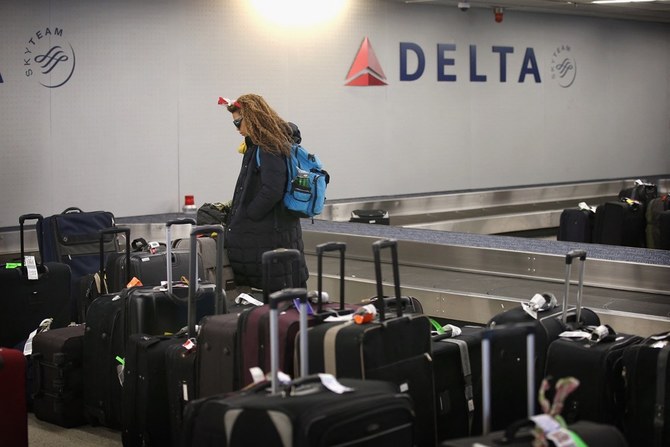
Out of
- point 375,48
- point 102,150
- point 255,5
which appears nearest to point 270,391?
point 102,150

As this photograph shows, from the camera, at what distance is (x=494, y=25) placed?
13.1 meters

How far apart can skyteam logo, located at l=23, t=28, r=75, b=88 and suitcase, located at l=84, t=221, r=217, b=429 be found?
4360mm

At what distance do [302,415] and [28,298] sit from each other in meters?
3.30

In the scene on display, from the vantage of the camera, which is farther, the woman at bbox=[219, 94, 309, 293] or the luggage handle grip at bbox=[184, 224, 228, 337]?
the woman at bbox=[219, 94, 309, 293]

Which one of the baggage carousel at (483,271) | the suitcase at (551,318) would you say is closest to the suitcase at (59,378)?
the suitcase at (551,318)

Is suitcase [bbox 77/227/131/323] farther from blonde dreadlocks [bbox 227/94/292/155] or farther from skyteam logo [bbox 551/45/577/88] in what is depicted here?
skyteam logo [bbox 551/45/577/88]

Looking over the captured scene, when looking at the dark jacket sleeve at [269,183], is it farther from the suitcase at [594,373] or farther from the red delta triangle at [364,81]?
the red delta triangle at [364,81]

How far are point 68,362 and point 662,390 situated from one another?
2.85 m

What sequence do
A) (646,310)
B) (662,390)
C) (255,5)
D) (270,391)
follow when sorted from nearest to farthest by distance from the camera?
1. (270,391)
2. (662,390)
3. (646,310)
4. (255,5)

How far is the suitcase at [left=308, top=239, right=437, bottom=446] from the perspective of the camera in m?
3.50

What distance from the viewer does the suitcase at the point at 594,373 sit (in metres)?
3.88

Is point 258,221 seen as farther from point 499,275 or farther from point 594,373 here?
point 594,373

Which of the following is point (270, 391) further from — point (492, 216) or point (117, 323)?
point (492, 216)

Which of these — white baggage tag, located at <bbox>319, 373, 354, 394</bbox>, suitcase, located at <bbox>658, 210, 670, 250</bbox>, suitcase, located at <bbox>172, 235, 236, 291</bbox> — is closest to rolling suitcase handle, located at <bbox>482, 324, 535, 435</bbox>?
white baggage tag, located at <bbox>319, 373, 354, 394</bbox>
